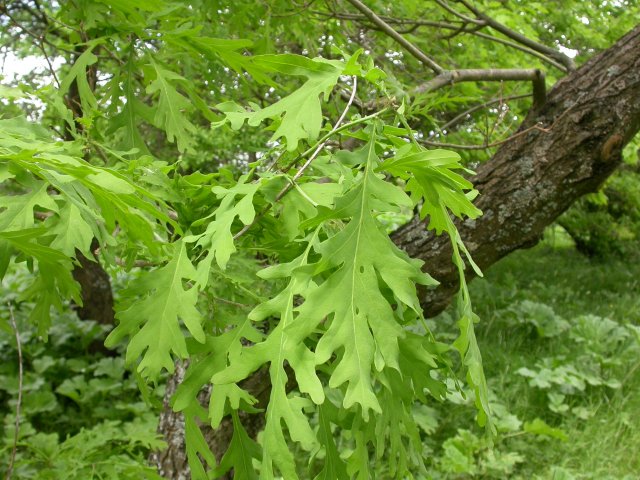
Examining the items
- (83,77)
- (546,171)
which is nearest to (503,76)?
(546,171)

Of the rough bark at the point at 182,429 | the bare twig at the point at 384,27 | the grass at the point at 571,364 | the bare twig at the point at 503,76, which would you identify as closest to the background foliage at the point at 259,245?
the rough bark at the point at 182,429

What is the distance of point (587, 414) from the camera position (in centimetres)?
348

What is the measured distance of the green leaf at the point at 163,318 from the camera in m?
0.94

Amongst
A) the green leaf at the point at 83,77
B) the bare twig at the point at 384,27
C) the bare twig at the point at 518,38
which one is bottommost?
the green leaf at the point at 83,77

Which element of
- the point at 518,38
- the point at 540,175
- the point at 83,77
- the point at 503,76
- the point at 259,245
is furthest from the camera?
the point at 518,38

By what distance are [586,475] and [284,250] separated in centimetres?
244

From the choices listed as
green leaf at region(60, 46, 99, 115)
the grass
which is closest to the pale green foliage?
green leaf at region(60, 46, 99, 115)

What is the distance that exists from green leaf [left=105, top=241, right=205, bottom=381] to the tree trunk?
4.26 ft

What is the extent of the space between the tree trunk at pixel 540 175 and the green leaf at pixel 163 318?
1297mm

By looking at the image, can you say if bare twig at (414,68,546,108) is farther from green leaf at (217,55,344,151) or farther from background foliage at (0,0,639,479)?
green leaf at (217,55,344,151)

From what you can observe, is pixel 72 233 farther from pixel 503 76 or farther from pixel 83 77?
pixel 503 76

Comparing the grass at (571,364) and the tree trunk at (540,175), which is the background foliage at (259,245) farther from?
the grass at (571,364)

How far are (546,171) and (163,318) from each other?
1.67m

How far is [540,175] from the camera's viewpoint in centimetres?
222
